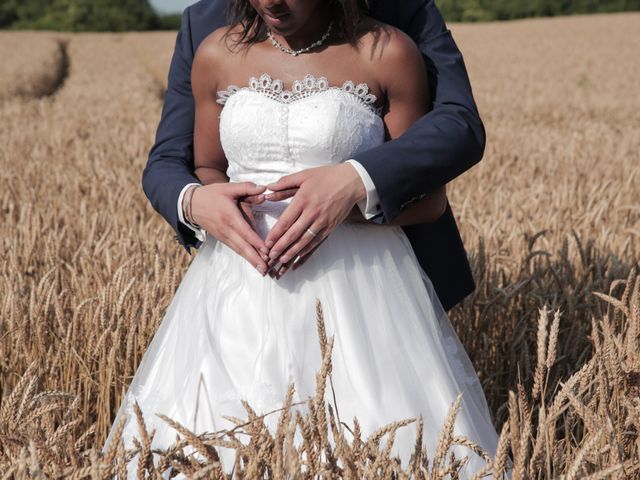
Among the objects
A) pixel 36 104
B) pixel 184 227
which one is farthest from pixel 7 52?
pixel 184 227

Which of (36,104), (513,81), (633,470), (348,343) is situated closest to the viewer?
(633,470)

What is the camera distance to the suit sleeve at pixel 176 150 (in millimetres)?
1769

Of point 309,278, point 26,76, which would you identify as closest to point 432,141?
point 309,278

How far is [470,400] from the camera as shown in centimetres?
171

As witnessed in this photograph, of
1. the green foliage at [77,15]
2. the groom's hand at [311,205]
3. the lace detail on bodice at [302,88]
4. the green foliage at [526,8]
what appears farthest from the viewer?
the green foliage at [77,15]

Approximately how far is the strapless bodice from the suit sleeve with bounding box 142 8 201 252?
0.18 meters

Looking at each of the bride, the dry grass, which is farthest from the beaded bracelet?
the dry grass

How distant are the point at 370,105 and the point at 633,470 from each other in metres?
0.84

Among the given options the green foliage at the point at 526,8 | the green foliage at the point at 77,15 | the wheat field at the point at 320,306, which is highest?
the wheat field at the point at 320,306

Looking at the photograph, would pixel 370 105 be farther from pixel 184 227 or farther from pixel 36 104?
pixel 36 104

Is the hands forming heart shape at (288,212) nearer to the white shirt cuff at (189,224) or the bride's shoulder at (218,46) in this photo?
the white shirt cuff at (189,224)

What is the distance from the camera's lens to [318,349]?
63.4 inches

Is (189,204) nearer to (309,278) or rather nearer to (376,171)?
(309,278)

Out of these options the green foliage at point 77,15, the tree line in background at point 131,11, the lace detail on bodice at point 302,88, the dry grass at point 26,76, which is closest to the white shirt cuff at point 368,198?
the lace detail on bodice at point 302,88
